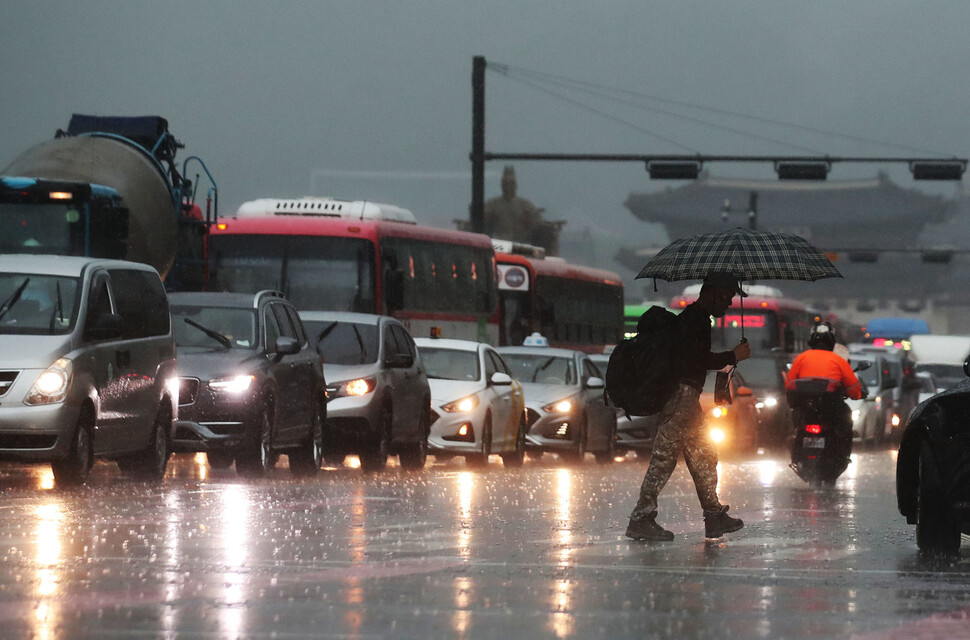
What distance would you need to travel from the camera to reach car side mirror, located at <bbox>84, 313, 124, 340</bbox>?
16.6 m

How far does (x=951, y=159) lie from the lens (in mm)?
42844

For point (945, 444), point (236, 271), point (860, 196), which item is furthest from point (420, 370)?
point (860, 196)

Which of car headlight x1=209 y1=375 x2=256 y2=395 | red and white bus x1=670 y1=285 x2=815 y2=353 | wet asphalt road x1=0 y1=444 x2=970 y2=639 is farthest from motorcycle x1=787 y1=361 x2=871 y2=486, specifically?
red and white bus x1=670 y1=285 x2=815 y2=353

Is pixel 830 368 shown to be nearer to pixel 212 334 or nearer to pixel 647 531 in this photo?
pixel 212 334

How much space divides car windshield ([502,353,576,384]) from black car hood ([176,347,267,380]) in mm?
8972

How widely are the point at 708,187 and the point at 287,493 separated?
142 metres

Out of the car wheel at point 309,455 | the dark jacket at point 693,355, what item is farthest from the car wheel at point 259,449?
the dark jacket at point 693,355

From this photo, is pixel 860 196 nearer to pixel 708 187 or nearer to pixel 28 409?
pixel 708 187

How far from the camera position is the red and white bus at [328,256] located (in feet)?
102

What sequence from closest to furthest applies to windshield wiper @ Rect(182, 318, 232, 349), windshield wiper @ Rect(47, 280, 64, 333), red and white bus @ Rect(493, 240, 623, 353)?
windshield wiper @ Rect(47, 280, 64, 333)
windshield wiper @ Rect(182, 318, 232, 349)
red and white bus @ Rect(493, 240, 623, 353)

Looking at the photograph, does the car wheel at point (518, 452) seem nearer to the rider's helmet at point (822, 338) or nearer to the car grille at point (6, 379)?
the rider's helmet at point (822, 338)

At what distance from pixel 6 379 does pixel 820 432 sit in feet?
26.4

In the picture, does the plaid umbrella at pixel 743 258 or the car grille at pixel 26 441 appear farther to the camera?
the car grille at pixel 26 441

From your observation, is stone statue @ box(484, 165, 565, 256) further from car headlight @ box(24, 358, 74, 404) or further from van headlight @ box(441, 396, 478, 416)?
car headlight @ box(24, 358, 74, 404)
